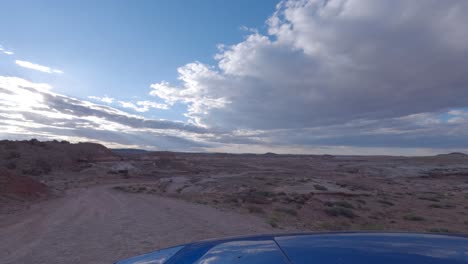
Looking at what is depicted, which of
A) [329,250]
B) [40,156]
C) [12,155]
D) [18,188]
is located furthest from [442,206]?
[12,155]

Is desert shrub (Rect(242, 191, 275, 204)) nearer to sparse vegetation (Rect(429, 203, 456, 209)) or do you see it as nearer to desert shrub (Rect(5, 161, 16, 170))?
sparse vegetation (Rect(429, 203, 456, 209))

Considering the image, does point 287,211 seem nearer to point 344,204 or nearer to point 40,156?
point 344,204

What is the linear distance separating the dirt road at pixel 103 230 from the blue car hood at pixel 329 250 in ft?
17.1

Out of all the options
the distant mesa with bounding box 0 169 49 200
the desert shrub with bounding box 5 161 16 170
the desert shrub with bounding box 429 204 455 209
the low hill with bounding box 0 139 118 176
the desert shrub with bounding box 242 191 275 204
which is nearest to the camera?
the distant mesa with bounding box 0 169 49 200

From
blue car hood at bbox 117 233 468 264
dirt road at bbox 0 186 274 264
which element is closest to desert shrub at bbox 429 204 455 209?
dirt road at bbox 0 186 274 264

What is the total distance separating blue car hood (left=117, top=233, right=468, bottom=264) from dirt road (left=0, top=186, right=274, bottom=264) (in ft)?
17.1

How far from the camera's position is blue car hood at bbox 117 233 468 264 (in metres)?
2.11

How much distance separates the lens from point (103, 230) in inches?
404

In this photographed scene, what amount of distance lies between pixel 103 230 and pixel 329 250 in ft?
31.4

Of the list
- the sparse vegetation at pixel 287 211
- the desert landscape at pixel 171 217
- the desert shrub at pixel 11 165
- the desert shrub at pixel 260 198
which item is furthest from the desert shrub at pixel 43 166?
the sparse vegetation at pixel 287 211

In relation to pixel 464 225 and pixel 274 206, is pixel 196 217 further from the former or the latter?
pixel 464 225

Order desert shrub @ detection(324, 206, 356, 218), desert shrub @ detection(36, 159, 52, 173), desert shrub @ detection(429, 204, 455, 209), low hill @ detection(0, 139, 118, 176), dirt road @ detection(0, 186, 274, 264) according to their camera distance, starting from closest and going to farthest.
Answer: dirt road @ detection(0, 186, 274, 264) → desert shrub @ detection(324, 206, 356, 218) → desert shrub @ detection(429, 204, 455, 209) → low hill @ detection(0, 139, 118, 176) → desert shrub @ detection(36, 159, 52, 173)

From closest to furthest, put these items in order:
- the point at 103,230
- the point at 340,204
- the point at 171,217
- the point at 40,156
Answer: the point at 103,230, the point at 171,217, the point at 340,204, the point at 40,156

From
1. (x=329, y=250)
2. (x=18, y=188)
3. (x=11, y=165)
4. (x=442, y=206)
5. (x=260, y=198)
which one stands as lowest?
(x=442, y=206)
